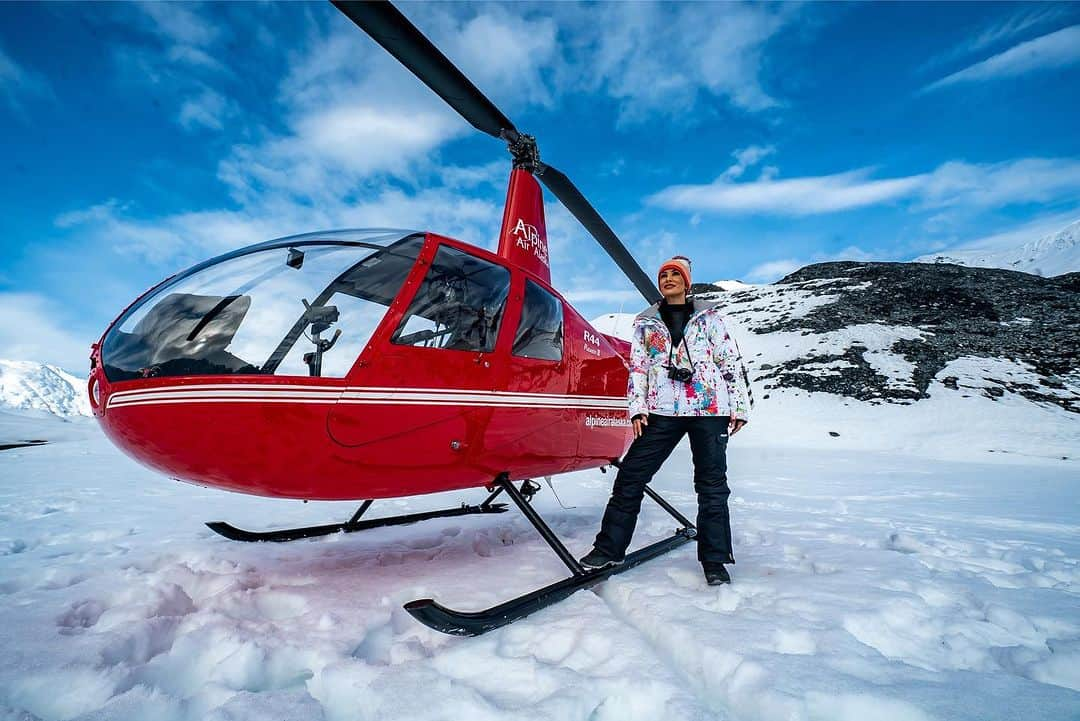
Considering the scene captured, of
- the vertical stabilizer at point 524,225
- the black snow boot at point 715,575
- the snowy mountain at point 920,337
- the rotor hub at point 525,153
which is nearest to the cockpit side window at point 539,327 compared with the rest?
the vertical stabilizer at point 524,225

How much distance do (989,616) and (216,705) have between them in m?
3.63

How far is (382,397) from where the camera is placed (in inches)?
102

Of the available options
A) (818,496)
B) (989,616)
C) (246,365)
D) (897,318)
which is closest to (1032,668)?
(989,616)

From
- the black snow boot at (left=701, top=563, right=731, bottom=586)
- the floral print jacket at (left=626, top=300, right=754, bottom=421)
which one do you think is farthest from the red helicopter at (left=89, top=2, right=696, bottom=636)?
the floral print jacket at (left=626, top=300, right=754, bottom=421)

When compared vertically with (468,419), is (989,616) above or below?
below

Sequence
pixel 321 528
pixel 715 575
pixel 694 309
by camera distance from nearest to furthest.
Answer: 1. pixel 715 575
2. pixel 694 309
3. pixel 321 528

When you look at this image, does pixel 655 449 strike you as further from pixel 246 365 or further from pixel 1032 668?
pixel 246 365

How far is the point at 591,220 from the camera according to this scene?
6211 mm

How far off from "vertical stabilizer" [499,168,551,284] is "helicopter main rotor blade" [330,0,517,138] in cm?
62

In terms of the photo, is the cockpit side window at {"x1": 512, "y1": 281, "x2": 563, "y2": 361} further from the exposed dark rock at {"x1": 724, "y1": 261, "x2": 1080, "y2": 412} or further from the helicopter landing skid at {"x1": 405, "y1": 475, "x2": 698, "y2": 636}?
the exposed dark rock at {"x1": 724, "y1": 261, "x2": 1080, "y2": 412}

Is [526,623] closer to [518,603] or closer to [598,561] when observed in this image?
[518,603]

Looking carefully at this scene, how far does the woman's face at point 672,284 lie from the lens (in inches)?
137

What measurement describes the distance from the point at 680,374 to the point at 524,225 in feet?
9.04

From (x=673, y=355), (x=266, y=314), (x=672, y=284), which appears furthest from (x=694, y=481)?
(x=266, y=314)
